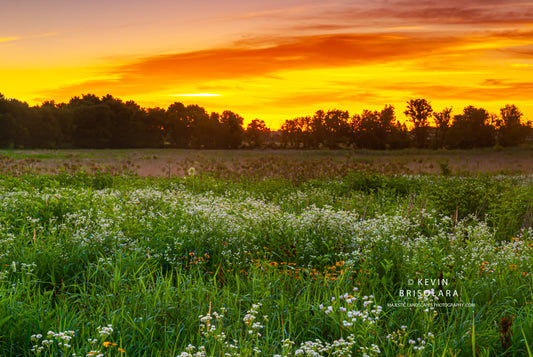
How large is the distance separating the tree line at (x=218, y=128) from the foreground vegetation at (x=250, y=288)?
5154 cm

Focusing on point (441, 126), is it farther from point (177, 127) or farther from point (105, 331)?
point (105, 331)

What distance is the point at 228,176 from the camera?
17547 mm

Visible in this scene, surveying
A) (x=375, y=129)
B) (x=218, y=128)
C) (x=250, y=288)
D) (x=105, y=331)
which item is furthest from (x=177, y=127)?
(x=105, y=331)

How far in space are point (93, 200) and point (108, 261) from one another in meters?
3.89

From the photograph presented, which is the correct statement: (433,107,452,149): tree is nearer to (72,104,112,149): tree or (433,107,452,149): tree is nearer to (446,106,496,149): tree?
(446,106,496,149): tree

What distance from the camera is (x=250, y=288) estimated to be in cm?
539

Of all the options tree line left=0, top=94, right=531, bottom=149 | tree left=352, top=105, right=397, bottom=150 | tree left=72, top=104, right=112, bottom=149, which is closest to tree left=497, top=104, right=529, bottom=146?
tree line left=0, top=94, right=531, bottom=149

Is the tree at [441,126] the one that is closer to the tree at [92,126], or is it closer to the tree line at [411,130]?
the tree line at [411,130]

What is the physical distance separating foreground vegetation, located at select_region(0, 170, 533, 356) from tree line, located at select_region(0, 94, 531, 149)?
169ft

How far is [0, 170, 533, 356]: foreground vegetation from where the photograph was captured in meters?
4.09

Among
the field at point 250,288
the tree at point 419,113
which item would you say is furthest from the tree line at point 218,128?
the field at point 250,288

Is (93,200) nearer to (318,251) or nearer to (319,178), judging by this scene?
(318,251)

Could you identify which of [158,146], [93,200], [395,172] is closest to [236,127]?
[158,146]

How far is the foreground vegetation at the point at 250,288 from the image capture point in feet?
13.4
